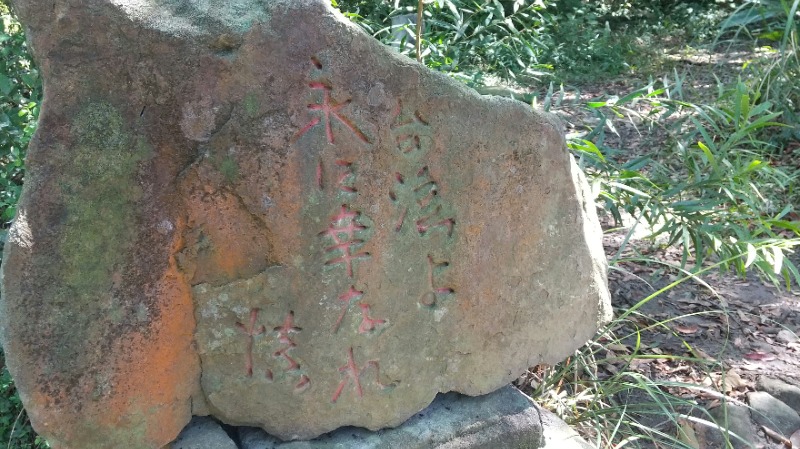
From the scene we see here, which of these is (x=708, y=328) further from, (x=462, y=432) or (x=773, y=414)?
(x=462, y=432)

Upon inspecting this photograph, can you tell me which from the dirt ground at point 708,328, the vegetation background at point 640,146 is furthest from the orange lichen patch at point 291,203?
the dirt ground at point 708,328

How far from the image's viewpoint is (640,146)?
3979 mm

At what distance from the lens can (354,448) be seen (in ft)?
5.53

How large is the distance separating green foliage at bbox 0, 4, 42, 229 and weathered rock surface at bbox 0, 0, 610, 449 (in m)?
0.89

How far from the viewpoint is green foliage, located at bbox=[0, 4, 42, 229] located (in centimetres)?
221

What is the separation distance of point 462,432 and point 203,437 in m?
0.61

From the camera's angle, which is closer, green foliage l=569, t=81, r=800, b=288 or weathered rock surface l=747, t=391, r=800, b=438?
weathered rock surface l=747, t=391, r=800, b=438

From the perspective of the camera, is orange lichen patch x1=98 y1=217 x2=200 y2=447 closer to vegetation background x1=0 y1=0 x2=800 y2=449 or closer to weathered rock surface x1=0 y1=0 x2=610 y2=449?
weathered rock surface x1=0 y1=0 x2=610 y2=449

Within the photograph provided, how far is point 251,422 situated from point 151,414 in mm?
215

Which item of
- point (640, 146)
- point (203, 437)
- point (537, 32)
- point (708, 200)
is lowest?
point (203, 437)

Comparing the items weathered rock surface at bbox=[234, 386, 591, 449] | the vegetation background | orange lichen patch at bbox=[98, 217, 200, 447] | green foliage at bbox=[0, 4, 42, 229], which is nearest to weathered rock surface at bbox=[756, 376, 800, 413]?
the vegetation background

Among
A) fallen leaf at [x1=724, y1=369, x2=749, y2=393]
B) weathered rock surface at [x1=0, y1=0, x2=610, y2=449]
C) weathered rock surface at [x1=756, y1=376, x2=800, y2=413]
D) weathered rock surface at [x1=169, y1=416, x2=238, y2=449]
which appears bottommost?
weathered rock surface at [x1=169, y1=416, x2=238, y2=449]

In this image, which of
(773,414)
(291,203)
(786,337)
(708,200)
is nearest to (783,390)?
(773,414)

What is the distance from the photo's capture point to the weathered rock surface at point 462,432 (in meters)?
1.70
